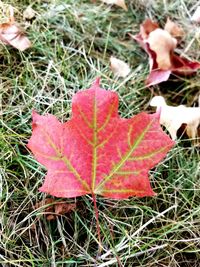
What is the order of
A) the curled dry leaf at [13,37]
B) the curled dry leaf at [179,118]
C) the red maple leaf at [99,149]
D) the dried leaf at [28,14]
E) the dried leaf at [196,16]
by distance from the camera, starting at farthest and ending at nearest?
the dried leaf at [196,16]
the dried leaf at [28,14]
the curled dry leaf at [13,37]
the curled dry leaf at [179,118]
the red maple leaf at [99,149]

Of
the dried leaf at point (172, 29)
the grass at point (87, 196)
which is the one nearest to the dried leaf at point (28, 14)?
the grass at point (87, 196)

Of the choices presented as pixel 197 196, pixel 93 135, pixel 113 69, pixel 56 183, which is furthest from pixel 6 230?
pixel 113 69

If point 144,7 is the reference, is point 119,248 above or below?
below

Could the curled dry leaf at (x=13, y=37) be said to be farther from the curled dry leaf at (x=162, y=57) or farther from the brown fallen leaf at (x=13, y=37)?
the curled dry leaf at (x=162, y=57)

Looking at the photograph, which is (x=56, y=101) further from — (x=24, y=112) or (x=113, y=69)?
(x=113, y=69)

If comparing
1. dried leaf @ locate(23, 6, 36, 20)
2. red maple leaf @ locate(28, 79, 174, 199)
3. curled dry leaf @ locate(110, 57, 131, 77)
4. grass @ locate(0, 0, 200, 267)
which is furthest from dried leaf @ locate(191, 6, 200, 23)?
red maple leaf @ locate(28, 79, 174, 199)

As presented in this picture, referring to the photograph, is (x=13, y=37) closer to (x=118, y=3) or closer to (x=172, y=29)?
(x=118, y=3)

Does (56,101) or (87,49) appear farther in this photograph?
(87,49)

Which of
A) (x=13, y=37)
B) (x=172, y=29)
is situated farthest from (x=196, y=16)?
(x=13, y=37)
